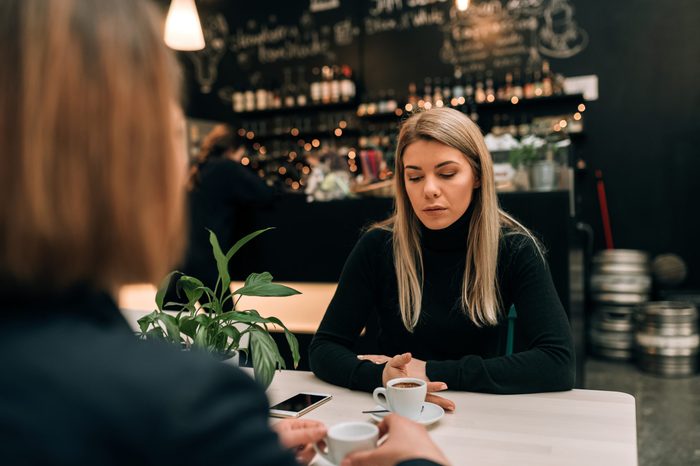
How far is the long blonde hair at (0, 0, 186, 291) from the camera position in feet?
1.50

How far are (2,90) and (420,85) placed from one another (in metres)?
6.14

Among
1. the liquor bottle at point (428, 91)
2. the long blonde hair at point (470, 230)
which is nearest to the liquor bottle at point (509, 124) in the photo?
the liquor bottle at point (428, 91)

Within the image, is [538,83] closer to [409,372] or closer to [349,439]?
[409,372]

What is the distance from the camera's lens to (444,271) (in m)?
1.89

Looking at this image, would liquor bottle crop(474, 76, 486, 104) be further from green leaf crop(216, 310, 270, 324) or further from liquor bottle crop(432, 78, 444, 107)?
green leaf crop(216, 310, 270, 324)

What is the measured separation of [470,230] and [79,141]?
154 centimetres

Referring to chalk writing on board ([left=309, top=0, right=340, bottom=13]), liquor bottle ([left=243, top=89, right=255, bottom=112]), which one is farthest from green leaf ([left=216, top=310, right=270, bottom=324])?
chalk writing on board ([left=309, top=0, right=340, bottom=13])

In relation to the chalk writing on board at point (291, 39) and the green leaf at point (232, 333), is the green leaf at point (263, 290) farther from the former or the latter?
the chalk writing on board at point (291, 39)

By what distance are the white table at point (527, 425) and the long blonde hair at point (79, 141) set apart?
72 cm

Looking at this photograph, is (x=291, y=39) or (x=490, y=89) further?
(x=291, y=39)

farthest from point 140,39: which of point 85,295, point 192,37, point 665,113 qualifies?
point 665,113

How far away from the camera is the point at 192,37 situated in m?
4.05

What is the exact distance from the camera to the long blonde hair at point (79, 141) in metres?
0.46

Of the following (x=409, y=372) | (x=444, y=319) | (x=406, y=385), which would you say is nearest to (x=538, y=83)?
(x=444, y=319)
